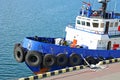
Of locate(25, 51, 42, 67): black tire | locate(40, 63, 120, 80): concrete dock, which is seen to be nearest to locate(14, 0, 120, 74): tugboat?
locate(25, 51, 42, 67): black tire

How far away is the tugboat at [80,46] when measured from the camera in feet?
84.6

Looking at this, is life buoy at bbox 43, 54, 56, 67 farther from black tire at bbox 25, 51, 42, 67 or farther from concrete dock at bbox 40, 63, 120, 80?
concrete dock at bbox 40, 63, 120, 80

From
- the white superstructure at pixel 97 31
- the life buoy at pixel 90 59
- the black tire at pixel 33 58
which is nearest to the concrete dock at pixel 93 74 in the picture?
the life buoy at pixel 90 59

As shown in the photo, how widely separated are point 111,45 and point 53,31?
95.7 feet

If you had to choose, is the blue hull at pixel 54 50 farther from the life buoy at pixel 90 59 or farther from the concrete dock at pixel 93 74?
the concrete dock at pixel 93 74

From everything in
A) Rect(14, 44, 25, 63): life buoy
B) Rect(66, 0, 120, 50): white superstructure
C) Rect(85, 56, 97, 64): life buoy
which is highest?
Rect(66, 0, 120, 50): white superstructure

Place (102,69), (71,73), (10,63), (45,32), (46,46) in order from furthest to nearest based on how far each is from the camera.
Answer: (45,32)
(10,63)
(46,46)
(102,69)
(71,73)

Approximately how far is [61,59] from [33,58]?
2385 millimetres

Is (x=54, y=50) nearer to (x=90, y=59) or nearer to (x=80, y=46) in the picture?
(x=80, y=46)

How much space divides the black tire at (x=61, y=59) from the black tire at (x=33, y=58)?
1.55 m

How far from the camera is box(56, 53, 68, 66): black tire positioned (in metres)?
25.8

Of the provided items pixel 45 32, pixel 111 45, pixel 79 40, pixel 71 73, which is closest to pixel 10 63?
pixel 79 40

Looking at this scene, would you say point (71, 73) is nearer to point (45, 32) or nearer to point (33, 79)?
point (33, 79)

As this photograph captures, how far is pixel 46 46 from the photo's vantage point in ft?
85.2
